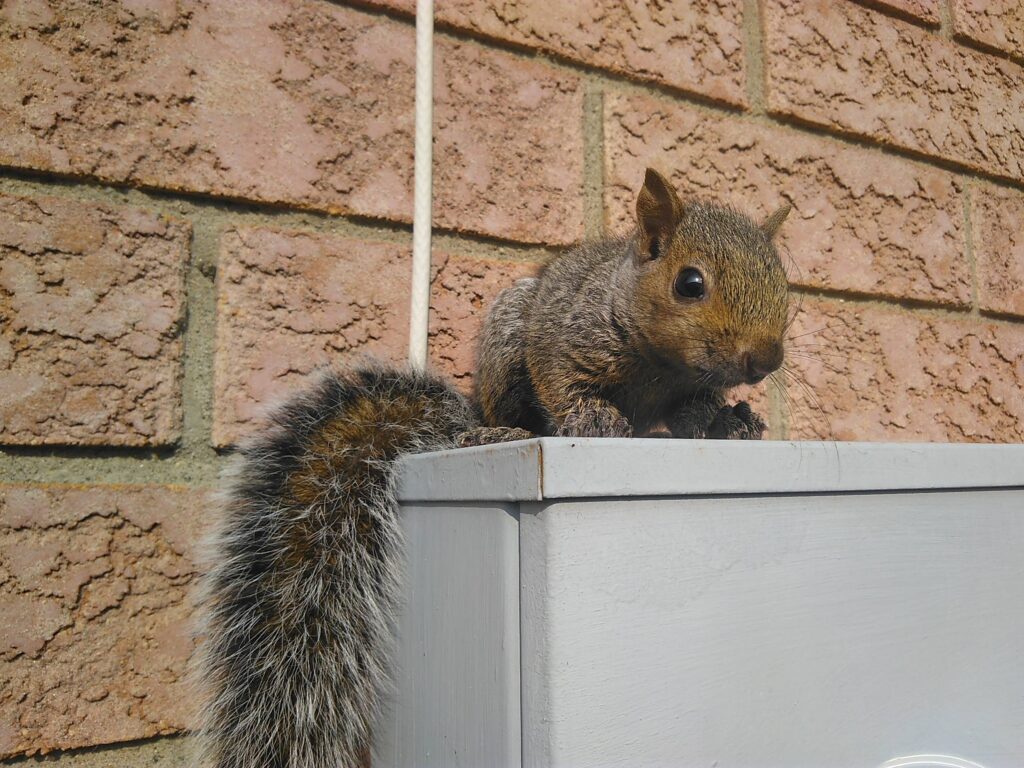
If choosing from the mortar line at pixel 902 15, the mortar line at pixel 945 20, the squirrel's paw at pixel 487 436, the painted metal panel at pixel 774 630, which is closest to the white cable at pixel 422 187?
the squirrel's paw at pixel 487 436

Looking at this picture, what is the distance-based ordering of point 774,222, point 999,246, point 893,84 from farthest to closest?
point 999,246 → point 893,84 → point 774,222

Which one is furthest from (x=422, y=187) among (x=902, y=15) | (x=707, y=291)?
(x=902, y=15)

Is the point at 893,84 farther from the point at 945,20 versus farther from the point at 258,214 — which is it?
the point at 258,214

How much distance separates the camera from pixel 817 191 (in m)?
1.57

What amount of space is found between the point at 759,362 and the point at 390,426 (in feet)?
1.39

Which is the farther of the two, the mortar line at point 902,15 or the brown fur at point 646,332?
the mortar line at point 902,15

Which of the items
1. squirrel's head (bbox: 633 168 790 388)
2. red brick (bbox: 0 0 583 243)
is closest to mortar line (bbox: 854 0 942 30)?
red brick (bbox: 0 0 583 243)

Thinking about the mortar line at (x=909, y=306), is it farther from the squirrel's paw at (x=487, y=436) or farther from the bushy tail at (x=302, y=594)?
the bushy tail at (x=302, y=594)

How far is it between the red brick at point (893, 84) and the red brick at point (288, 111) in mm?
477

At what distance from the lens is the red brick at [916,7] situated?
5.48 ft

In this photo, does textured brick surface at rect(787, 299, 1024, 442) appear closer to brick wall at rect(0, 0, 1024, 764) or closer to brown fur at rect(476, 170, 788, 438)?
brick wall at rect(0, 0, 1024, 764)

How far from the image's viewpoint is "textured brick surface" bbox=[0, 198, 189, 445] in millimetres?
948

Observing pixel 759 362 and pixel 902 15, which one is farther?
pixel 902 15

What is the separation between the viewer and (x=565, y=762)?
56cm
